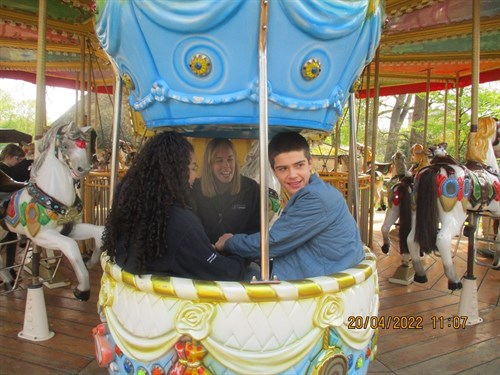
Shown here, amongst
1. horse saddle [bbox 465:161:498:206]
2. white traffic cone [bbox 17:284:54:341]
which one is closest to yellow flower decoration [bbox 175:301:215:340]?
white traffic cone [bbox 17:284:54:341]

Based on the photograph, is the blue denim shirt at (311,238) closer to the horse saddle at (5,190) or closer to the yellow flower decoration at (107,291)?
the yellow flower decoration at (107,291)

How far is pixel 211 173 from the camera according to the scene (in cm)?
245

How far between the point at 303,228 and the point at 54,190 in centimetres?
221

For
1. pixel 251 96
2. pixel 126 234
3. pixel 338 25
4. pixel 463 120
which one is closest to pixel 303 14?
pixel 338 25

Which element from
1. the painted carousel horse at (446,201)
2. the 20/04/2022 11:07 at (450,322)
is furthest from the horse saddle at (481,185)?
the 20/04/2022 11:07 at (450,322)

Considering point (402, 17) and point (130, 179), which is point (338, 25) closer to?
point (130, 179)

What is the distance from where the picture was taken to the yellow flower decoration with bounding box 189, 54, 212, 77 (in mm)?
1448

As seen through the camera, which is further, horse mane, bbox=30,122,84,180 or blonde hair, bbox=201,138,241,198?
horse mane, bbox=30,122,84,180

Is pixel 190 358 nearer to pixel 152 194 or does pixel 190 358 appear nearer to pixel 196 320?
pixel 196 320

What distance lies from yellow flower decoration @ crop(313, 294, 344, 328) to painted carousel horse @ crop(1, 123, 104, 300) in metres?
2.13

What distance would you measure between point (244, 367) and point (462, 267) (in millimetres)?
4007

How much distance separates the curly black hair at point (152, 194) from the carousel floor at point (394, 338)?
49.6 inches

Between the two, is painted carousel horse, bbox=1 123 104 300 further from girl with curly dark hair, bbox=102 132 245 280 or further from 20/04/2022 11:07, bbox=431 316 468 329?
20/04/2022 11:07, bbox=431 316 468 329

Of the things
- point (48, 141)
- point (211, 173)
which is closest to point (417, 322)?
point (211, 173)
